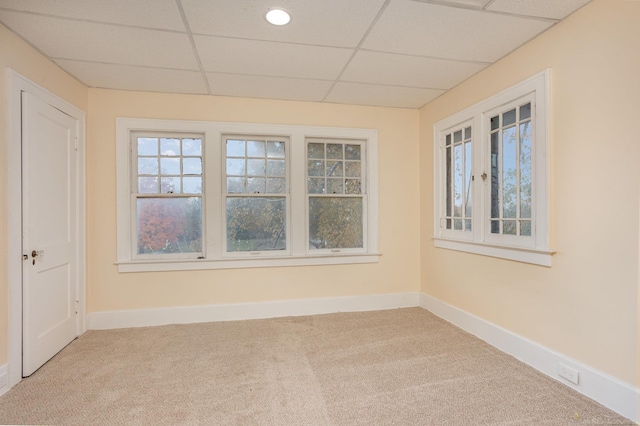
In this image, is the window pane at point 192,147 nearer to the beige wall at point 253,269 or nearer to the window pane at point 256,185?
the beige wall at point 253,269

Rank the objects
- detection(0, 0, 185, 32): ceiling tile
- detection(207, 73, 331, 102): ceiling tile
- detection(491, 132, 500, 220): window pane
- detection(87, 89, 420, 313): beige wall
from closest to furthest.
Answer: detection(0, 0, 185, 32): ceiling tile, detection(491, 132, 500, 220): window pane, detection(207, 73, 331, 102): ceiling tile, detection(87, 89, 420, 313): beige wall

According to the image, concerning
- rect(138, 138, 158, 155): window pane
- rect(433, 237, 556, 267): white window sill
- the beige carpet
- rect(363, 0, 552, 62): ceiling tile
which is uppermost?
rect(363, 0, 552, 62): ceiling tile

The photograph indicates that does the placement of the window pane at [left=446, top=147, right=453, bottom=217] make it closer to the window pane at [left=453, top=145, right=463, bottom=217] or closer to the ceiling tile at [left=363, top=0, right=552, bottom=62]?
the window pane at [left=453, top=145, right=463, bottom=217]

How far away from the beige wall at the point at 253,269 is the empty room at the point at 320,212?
0.02 m

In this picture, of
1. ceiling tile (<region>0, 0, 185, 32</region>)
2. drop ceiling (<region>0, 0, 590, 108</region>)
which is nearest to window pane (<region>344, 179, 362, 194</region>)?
drop ceiling (<region>0, 0, 590, 108</region>)

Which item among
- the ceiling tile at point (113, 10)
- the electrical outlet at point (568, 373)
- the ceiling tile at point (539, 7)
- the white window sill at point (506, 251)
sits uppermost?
the ceiling tile at point (113, 10)

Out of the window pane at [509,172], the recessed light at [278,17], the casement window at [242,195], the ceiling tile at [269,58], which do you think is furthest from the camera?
the casement window at [242,195]

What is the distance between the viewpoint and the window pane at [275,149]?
3592mm

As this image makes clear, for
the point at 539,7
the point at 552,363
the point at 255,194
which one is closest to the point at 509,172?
the point at 539,7

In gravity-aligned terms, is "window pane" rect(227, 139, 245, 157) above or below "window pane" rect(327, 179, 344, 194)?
above

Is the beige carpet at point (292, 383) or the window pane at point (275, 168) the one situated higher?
the window pane at point (275, 168)

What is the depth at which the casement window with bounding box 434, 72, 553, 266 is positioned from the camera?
2287 mm

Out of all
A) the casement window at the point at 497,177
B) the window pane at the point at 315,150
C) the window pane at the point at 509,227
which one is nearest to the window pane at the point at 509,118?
the casement window at the point at 497,177

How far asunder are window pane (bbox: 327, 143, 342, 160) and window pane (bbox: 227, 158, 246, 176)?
1.04m
